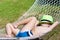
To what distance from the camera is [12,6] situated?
8805mm

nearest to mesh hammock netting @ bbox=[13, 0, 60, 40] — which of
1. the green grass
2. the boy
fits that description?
the boy

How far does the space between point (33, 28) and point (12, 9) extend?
3.35 meters

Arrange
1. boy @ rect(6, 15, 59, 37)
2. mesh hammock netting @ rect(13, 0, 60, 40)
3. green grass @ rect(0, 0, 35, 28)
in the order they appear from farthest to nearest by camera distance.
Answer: green grass @ rect(0, 0, 35, 28) < mesh hammock netting @ rect(13, 0, 60, 40) < boy @ rect(6, 15, 59, 37)

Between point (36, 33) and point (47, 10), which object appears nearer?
point (36, 33)

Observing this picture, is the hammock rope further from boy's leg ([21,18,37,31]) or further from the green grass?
the green grass

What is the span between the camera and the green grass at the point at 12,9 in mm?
7477

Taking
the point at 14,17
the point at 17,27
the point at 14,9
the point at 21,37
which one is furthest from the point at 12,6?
the point at 21,37

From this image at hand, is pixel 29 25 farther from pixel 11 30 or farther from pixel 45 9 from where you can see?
pixel 45 9

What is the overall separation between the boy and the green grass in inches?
63.2

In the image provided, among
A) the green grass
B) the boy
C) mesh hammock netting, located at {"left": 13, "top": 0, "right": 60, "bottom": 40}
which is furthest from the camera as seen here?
the green grass

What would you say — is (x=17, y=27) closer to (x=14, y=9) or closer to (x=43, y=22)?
(x=43, y=22)

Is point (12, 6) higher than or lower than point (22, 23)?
higher

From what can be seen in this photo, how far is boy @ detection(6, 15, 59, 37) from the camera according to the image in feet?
16.6

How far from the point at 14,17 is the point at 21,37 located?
284 cm
